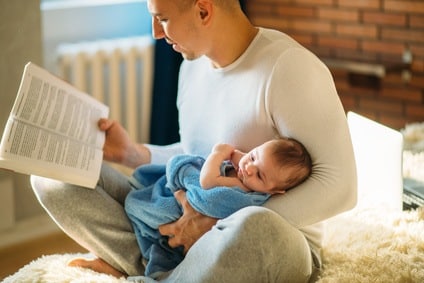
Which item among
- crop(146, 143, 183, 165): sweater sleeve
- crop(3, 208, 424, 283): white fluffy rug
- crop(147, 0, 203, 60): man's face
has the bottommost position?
crop(3, 208, 424, 283): white fluffy rug

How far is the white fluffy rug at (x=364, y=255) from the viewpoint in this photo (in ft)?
5.16

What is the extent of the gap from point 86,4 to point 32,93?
1678 millimetres

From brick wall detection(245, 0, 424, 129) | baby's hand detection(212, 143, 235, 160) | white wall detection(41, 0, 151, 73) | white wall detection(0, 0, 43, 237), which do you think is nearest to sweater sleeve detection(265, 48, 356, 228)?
baby's hand detection(212, 143, 235, 160)

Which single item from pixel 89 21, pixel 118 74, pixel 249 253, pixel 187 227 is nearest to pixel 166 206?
pixel 187 227

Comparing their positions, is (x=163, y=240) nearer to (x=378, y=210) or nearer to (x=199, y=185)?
(x=199, y=185)

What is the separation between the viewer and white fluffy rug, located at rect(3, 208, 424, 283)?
1574 mm

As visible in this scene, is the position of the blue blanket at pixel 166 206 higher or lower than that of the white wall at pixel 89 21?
lower

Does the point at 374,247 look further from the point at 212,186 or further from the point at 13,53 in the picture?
the point at 13,53

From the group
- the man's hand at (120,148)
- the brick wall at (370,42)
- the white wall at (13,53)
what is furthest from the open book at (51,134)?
the brick wall at (370,42)

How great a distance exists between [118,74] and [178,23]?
165 centimetres

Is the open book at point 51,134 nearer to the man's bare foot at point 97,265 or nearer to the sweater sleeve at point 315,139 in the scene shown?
the man's bare foot at point 97,265

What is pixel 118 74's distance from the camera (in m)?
3.29

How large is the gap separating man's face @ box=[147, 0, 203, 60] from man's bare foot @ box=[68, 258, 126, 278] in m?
0.53

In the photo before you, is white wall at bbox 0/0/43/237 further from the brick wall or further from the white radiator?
the brick wall
